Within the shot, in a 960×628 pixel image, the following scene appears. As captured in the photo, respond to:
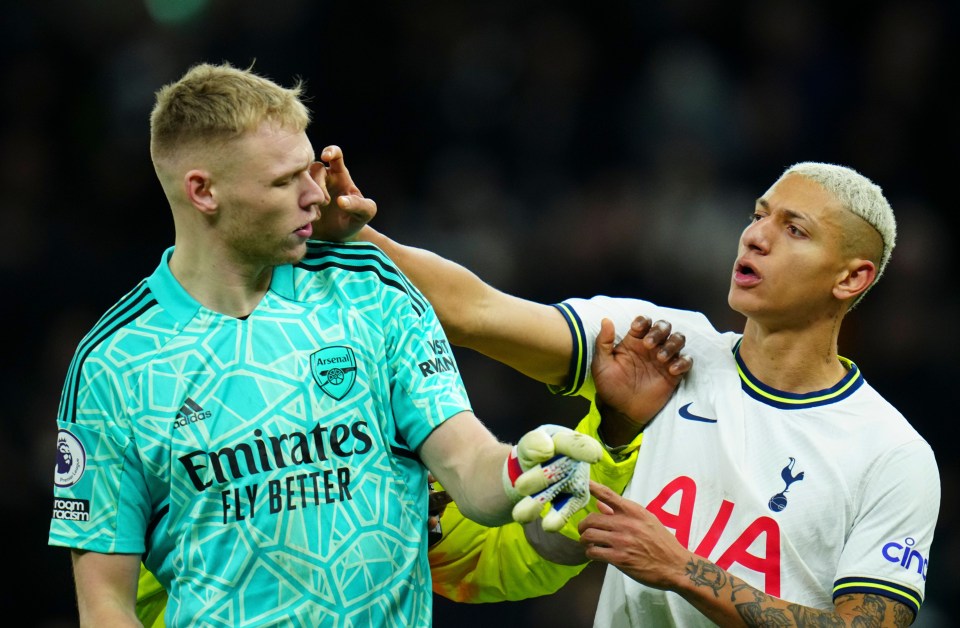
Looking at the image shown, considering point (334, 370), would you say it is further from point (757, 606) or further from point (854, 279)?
point (854, 279)

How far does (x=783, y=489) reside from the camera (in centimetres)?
404

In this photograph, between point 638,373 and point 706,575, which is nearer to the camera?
point 706,575

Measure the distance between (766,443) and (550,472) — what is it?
143cm

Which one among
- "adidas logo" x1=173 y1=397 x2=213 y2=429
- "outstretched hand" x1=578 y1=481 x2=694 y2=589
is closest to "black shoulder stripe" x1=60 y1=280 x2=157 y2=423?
"adidas logo" x1=173 y1=397 x2=213 y2=429

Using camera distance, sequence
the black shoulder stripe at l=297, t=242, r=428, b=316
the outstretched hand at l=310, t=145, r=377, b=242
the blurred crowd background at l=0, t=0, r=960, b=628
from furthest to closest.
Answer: the blurred crowd background at l=0, t=0, r=960, b=628, the outstretched hand at l=310, t=145, r=377, b=242, the black shoulder stripe at l=297, t=242, r=428, b=316

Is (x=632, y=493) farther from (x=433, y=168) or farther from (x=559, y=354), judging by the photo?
(x=433, y=168)

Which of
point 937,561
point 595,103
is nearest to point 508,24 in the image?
point 595,103

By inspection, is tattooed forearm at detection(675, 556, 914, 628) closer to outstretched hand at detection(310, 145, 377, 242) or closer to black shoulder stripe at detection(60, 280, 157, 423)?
outstretched hand at detection(310, 145, 377, 242)

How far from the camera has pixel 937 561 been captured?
7074 millimetres

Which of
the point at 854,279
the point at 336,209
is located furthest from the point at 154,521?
the point at 854,279

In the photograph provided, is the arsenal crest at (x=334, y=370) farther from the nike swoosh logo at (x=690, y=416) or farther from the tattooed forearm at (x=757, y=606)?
the nike swoosh logo at (x=690, y=416)

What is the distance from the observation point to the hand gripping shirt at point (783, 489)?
12.8 feet

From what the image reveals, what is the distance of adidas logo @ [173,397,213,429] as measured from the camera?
321 centimetres

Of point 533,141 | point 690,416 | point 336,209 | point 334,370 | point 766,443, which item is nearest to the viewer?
point 334,370
